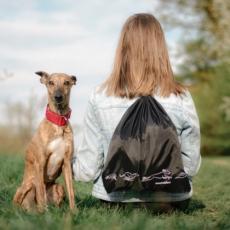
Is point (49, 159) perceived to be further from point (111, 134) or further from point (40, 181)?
point (111, 134)

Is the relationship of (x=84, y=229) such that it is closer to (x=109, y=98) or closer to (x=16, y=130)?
(x=109, y=98)

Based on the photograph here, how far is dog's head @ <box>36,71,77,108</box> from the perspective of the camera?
633cm

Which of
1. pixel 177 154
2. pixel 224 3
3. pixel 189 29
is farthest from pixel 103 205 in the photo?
pixel 189 29

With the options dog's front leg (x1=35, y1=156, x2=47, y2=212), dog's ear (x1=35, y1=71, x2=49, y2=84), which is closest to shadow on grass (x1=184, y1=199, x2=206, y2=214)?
dog's front leg (x1=35, y1=156, x2=47, y2=212)

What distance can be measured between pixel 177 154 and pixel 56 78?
1.72 meters

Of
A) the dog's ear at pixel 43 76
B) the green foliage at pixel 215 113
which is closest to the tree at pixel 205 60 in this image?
the green foliage at pixel 215 113

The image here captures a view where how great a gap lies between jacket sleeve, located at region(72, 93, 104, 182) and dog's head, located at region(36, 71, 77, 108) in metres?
0.38

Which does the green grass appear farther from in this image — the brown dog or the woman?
the woman

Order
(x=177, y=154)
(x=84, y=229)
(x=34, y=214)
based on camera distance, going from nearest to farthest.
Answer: (x=84, y=229), (x=34, y=214), (x=177, y=154)

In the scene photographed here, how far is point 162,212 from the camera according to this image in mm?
6094

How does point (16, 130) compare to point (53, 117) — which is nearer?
point (53, 117)

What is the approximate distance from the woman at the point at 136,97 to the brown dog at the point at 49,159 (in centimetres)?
21

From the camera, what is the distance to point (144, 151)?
217 inches

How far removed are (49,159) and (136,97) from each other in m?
1.15
